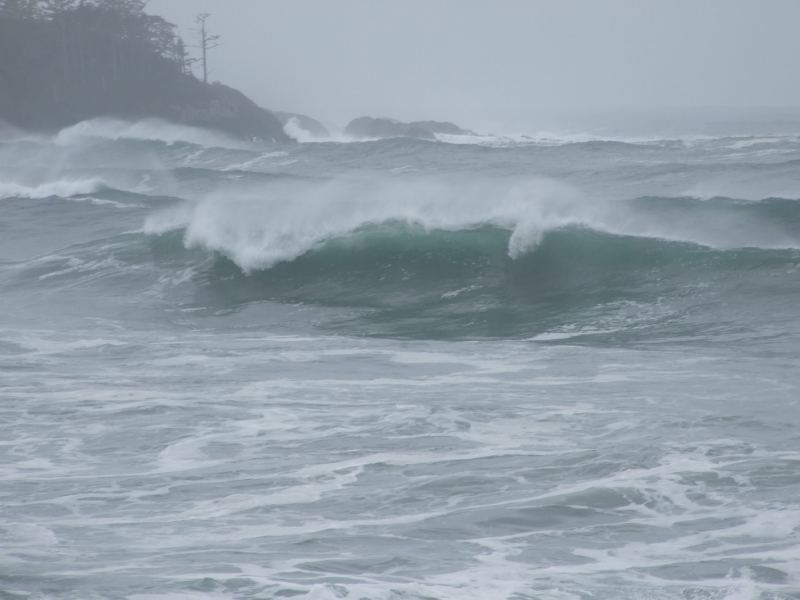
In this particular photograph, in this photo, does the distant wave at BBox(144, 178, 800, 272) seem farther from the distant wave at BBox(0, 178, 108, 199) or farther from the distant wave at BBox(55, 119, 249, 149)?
the distant wave at BBox(55, 119, 249, 149)

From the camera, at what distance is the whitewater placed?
227 inches

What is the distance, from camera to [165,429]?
845 centimetres

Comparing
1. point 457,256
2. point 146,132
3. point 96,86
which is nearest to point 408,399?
point 457,256

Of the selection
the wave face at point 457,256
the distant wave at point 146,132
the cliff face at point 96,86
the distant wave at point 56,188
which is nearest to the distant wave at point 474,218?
the wave face at point 457,256

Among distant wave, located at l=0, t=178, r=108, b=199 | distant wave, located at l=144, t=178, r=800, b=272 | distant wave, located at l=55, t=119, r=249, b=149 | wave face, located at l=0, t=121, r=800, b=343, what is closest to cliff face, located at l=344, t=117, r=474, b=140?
distant wave, located at l=55, t=119, r=249, b=149

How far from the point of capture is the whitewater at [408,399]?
19.0 feet

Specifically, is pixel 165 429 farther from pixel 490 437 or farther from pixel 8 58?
pixel 8 58

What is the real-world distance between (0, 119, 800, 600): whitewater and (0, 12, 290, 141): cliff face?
Result: 35.6m

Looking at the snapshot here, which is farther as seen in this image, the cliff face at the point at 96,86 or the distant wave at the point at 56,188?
the cliff face at the point at 96,86

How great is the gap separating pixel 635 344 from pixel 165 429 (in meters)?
5.33

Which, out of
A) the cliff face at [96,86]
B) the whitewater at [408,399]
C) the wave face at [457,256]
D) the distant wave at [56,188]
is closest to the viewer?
the whitewater at [408,399]

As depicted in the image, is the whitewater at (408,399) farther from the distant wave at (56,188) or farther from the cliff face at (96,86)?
the cliff face at (96,86)

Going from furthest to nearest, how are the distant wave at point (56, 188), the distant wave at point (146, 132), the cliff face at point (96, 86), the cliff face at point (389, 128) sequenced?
the cliff face at point (389, 128)
the cliff face at point (96, 86)
the distant wave at point (146, 132)
the distant wave at point (56, 188)

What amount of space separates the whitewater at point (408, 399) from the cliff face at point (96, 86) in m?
35.6
